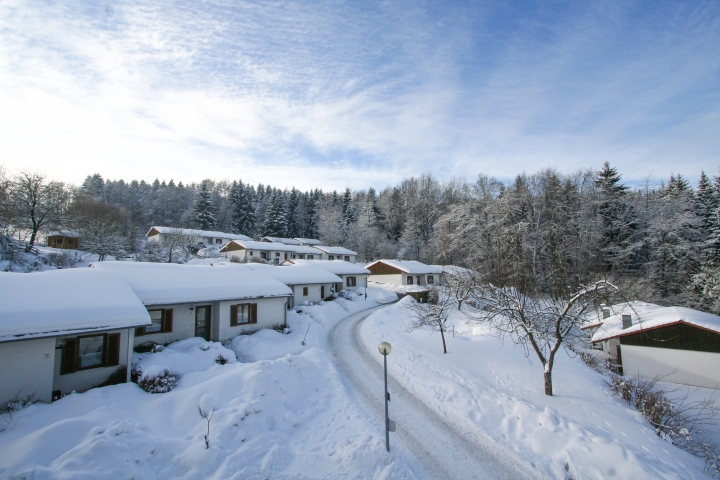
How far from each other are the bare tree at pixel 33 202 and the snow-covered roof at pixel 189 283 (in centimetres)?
2633

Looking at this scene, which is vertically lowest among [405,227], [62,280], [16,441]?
[16,441]

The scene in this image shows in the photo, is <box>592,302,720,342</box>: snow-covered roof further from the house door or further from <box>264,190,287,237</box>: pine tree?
<box>264,190,287,237</box>: pine tree

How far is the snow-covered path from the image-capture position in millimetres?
8367

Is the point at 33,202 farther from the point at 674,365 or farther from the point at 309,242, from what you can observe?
the point at 674,365

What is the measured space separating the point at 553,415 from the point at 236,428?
33.6 ft

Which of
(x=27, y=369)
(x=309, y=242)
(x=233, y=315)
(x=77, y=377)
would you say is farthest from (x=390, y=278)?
(x=27, y=369)

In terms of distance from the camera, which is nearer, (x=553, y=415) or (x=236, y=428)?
(x=236, y=428)

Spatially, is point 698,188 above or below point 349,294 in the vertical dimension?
above

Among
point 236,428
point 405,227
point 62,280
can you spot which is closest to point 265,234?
point 405,227

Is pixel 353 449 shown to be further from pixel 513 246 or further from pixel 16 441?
pixel 513 246

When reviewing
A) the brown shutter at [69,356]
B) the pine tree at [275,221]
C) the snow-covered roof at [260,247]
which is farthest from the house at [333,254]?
the brown shutter at [69,356]

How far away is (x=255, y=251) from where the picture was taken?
182 ft

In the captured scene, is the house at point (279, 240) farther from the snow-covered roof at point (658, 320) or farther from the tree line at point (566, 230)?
the snow-covered roof at point (658, 320)

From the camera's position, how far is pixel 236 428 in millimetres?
8961
